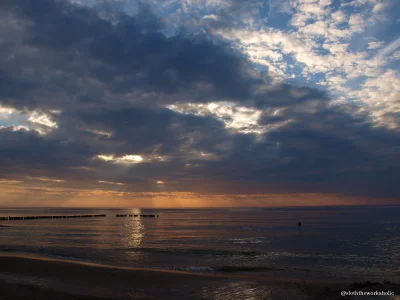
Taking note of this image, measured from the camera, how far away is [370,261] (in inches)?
1252

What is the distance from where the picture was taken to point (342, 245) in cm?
4375

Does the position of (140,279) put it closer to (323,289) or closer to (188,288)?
(188,288)

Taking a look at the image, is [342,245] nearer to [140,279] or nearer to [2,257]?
[140,279]

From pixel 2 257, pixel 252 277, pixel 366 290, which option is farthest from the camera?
pixel 2 257

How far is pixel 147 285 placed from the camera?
20.8 metres

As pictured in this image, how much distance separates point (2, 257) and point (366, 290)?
31672 mm

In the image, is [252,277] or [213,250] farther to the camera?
[213,250]

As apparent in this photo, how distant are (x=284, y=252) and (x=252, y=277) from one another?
15286 millimetres

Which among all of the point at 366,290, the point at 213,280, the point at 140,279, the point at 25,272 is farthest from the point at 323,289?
the point at 25,272

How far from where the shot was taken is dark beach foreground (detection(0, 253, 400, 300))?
1828 centimetres

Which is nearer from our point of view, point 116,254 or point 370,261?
point 370,261

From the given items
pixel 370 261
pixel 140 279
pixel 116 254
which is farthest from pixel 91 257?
pixel 370 261

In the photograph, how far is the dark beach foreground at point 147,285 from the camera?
18281 millimetres

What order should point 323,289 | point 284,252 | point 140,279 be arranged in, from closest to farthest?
point 323,289, point 140,279, point 284,252
